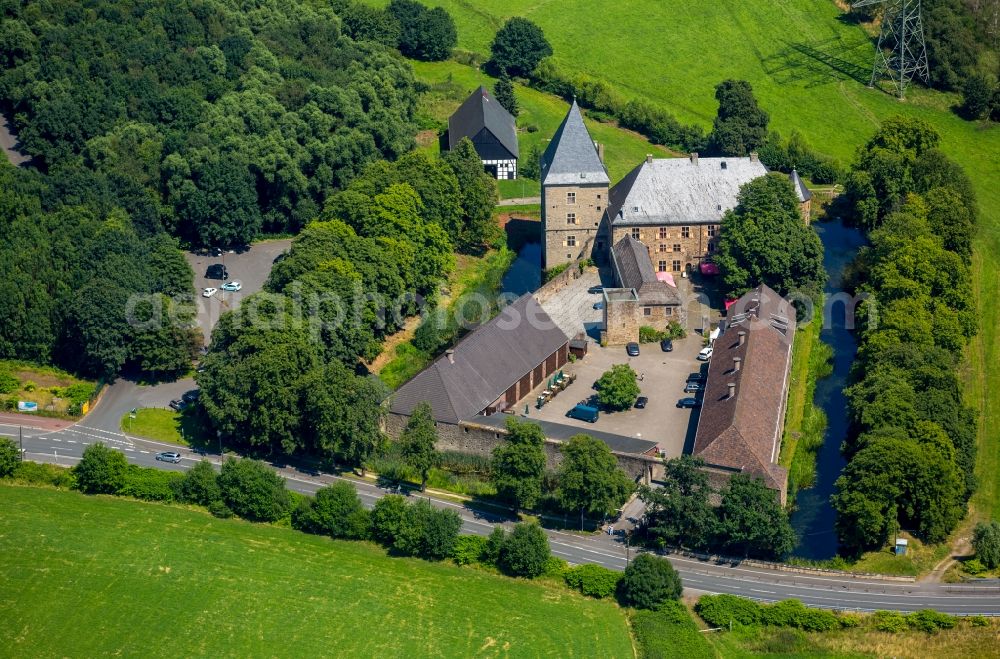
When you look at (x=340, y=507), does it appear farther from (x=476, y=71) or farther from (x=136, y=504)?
(x=476, y=71)

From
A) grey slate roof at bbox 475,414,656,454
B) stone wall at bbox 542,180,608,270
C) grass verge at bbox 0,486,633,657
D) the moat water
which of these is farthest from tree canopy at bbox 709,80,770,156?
grass verge at bbox 0,486,633,657

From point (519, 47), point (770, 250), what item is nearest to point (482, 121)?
point (519, 47)

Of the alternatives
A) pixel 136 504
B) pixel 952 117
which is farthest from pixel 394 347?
pixel 952 117

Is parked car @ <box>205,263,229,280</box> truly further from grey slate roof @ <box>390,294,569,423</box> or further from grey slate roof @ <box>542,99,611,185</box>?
grey slate roof @ <box>542,99,611,185</box>

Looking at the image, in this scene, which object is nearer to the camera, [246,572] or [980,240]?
[246,572]

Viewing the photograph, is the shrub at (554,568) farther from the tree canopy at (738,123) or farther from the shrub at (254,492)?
the tree canopy at (738,123)

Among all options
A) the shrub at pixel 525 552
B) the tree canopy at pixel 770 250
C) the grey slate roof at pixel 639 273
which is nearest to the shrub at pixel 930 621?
the shrub at pixel 525 552
